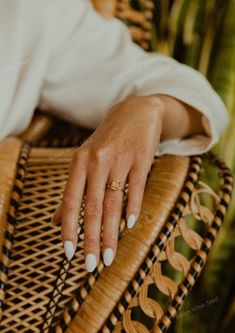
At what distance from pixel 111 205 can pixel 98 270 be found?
94 millimetres

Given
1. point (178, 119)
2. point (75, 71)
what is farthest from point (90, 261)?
point (75, 71)

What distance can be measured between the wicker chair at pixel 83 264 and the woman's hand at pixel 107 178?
0.11ft

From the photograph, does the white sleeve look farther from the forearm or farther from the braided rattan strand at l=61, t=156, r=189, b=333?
the braided rattan strand at l=61, t=156, r=189, b=333

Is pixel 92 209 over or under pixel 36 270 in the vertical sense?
over

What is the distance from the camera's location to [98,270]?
55 centimetres

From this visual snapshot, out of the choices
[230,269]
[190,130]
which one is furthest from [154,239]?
[230,269]

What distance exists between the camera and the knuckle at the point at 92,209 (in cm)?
51

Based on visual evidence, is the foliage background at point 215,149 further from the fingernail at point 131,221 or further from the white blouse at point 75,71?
the fingernail at point 131,221

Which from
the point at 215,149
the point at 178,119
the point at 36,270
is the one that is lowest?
the point at 215,149

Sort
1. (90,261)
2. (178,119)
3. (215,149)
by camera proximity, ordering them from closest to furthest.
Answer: (90,261)
(178,119)
(215,149)

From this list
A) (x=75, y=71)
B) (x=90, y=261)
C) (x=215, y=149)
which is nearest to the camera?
(x=90, y=261)

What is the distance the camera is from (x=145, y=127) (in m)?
0.60

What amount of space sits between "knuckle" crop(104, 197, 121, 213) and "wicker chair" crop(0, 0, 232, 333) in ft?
0.10

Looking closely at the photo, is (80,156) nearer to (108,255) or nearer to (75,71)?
(108,255)
